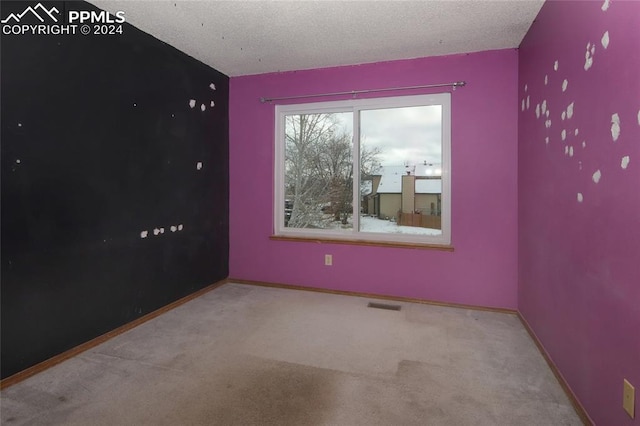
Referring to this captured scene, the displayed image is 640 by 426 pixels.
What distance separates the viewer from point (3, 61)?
72.4 inches

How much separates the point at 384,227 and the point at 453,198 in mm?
736

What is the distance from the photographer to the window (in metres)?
3.31

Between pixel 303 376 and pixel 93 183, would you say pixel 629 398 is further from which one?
pixel 93 183

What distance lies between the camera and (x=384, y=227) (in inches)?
138

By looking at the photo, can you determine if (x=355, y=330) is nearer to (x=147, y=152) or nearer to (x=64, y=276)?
(x=64, y=276)

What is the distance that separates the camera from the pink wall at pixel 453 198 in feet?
10.0

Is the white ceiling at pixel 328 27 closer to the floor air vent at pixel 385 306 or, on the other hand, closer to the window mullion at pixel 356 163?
the window mullion at pixel 356 163

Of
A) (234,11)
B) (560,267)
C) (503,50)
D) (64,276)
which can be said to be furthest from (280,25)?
(560,267)

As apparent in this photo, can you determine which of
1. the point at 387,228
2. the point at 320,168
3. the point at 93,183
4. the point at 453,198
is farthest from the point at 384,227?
the point at 93,183

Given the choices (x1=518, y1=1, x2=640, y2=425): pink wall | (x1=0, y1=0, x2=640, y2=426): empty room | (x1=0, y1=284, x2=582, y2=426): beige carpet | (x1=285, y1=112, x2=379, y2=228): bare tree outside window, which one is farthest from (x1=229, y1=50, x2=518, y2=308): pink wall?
(x1=518, y1=1, x2=640, y2=425): pink wall

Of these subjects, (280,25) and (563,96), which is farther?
(280,25)

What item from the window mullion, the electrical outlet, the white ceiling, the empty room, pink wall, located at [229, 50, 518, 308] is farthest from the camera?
the window mullion

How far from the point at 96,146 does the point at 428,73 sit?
292 cm

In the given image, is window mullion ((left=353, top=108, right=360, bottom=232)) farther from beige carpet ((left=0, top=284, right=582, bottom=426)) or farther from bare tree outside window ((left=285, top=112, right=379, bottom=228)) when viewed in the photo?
beige carpet ((left=0, top=284, right=582, bottom=426))
